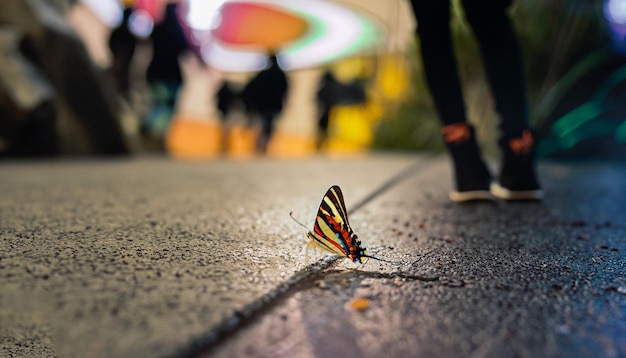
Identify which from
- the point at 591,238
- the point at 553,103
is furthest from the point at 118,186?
the point at 553,103

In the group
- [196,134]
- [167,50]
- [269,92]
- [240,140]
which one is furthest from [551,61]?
[196,134]

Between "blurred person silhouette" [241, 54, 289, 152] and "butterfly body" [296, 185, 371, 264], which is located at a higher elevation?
"blurred person silhouette" [241, 54, 289, 152]

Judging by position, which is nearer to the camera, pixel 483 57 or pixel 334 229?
pixel 334 229

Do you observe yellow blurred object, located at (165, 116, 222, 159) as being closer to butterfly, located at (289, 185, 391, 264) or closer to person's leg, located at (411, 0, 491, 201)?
person's leg, located at (411, 0, 491, 201)

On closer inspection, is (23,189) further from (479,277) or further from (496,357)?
(496,357)

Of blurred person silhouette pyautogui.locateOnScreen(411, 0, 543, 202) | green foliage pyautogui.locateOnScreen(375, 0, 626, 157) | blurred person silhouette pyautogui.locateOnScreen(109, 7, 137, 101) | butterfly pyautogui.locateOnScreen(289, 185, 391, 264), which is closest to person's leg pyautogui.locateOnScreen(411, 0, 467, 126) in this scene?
blurred person silhouette pyautogui.locateOnScreen(411, 0, 543, 202)

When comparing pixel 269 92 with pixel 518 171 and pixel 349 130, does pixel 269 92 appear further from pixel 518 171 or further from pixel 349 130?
pixel 518 171
